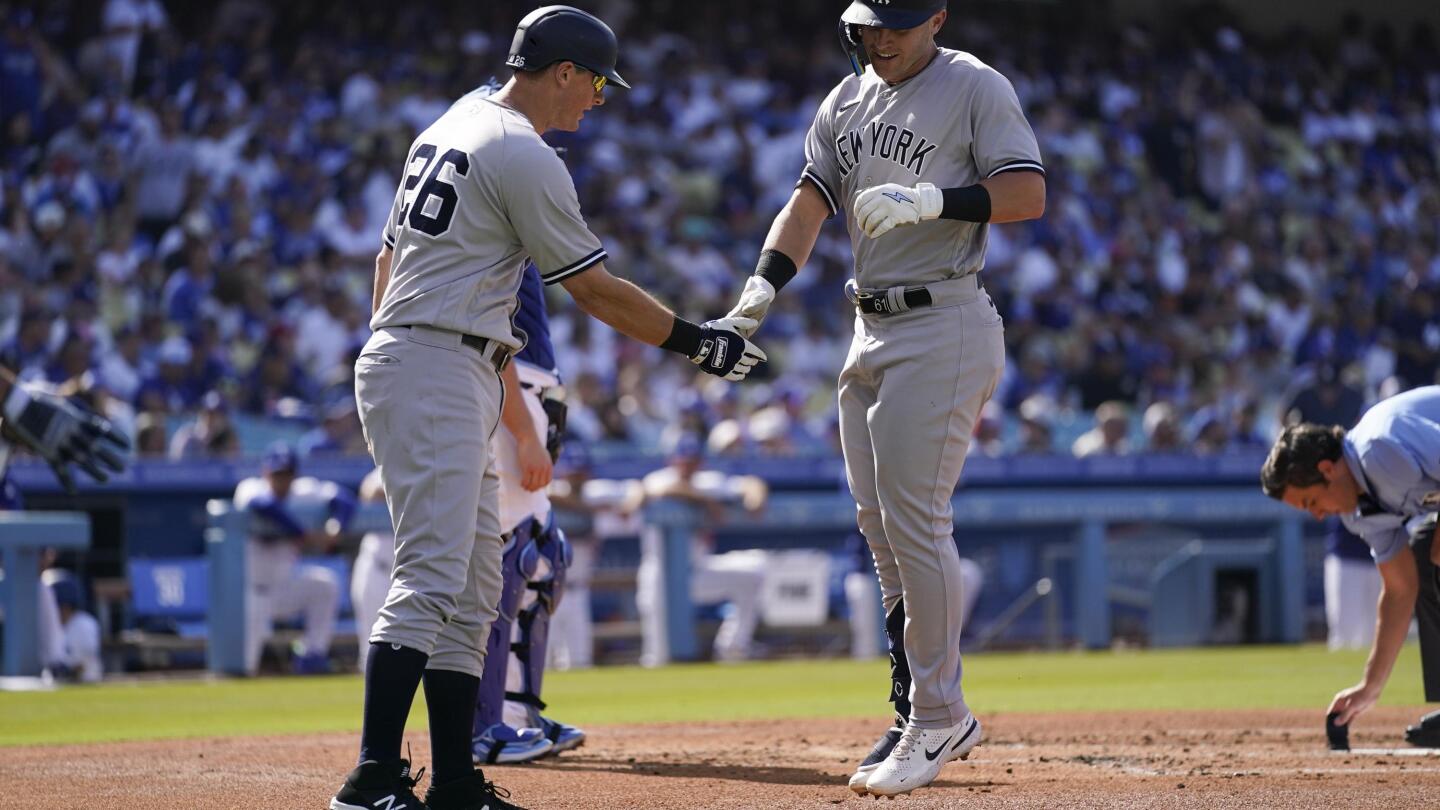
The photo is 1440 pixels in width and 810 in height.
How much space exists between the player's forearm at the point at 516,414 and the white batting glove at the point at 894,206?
1.19 meters

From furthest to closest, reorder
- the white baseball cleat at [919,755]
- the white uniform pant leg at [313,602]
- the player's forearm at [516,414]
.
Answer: the white uniform pant leg at [313,602] < the player's forearm at [516,414] < the white baseball cleat at [919,755]

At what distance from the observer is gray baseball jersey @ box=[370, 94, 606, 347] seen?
151 inches

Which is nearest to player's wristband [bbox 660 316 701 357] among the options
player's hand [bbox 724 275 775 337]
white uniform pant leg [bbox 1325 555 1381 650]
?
player's hand [bbox 724 275 775 337]

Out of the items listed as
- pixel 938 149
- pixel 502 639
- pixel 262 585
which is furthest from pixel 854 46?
pixel 262 585

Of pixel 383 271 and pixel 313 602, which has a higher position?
pixel 383 271

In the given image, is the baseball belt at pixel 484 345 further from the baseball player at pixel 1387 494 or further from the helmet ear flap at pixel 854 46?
the baseball player at pixel 1387 494

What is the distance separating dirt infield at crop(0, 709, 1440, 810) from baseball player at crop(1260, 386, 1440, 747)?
32 centimetres

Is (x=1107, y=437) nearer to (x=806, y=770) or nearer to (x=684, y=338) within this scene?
(x=806, y=770)

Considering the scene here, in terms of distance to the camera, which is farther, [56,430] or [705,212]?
[705,212]

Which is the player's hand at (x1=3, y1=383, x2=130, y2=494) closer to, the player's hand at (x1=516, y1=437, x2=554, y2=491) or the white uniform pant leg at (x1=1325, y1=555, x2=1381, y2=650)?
the player's hand at (x1=516, y1=437, x2=554, y2=491)

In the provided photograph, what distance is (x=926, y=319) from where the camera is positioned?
430cm

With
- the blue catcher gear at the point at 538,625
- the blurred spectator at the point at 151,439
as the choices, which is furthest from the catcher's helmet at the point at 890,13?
the blurred spectator at the point at 151,439

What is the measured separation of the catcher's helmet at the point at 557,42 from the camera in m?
4.02

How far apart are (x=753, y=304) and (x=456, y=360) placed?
815 millimetres
